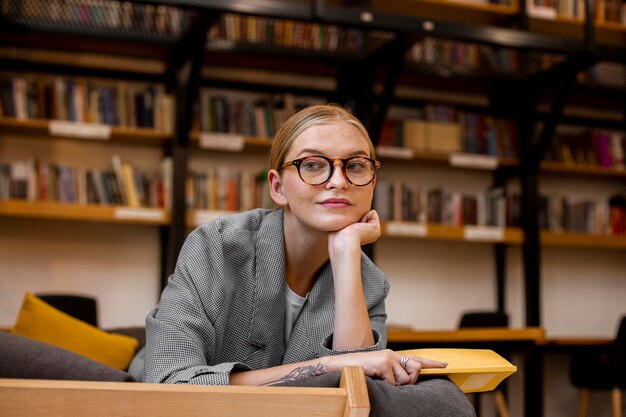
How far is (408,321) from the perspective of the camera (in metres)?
5.35

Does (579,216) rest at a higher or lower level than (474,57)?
lower

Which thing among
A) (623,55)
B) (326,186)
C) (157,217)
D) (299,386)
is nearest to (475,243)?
(623,55)

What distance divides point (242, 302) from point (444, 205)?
3.76 metres

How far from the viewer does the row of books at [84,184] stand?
14.4ft

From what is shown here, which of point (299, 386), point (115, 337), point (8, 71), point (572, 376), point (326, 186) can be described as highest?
point (8, 71)

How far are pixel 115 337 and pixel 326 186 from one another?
1.37 metres

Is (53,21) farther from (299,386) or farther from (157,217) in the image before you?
(299,386)

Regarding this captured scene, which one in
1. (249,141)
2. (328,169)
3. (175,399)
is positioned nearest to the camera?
(175,399)

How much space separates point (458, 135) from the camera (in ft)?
17.2

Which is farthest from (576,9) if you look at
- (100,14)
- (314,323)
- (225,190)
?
(314,323)

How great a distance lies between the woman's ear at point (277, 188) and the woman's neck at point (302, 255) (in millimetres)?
39

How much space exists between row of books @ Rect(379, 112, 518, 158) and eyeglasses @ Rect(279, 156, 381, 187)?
3.50 metres

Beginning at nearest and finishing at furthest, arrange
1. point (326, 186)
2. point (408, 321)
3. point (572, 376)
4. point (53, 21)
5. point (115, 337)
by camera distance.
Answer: point (326, 186) → point (115, 337) → point (53, 21) → point (572, 376) → point (408, 321)

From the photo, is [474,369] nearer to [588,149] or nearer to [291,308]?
[291,308]
